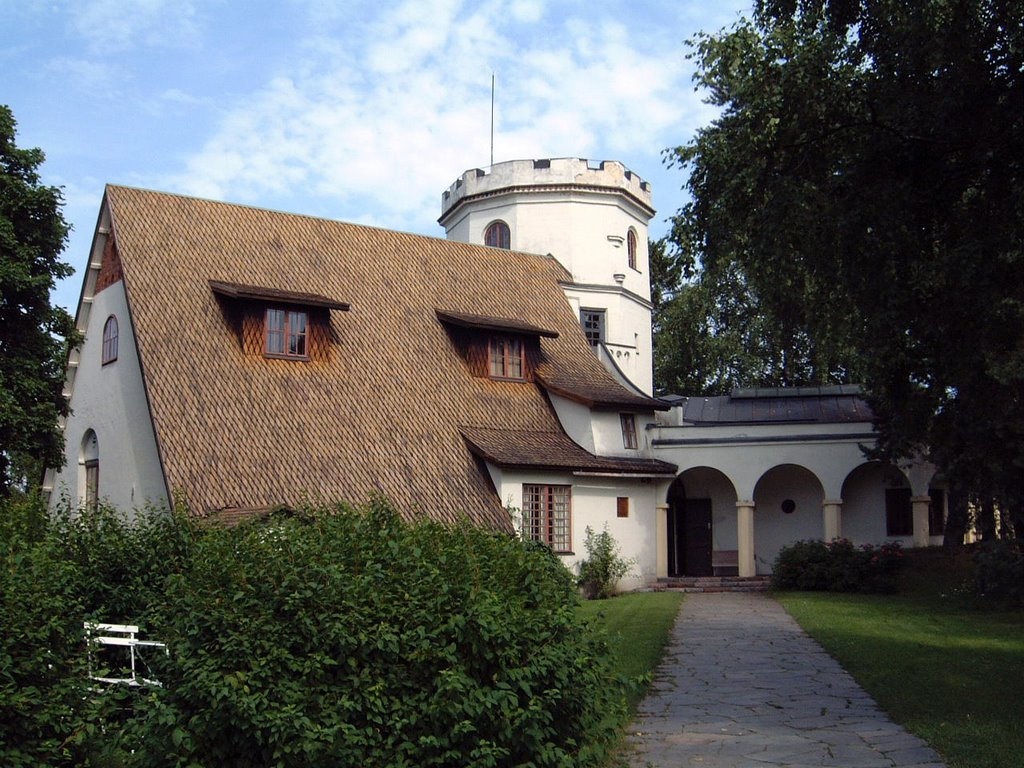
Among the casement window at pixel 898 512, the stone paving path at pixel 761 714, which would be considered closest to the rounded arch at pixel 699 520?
the casement window at pixel 898 512

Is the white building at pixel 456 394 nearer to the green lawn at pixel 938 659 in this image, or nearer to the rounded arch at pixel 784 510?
the rounded arch at pixel 784 510

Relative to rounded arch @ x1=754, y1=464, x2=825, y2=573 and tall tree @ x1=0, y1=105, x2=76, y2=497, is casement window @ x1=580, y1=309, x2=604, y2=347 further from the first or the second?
tall tree @ x1=0, y1=105, x2=76, y2=497

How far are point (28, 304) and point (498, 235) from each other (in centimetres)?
1366

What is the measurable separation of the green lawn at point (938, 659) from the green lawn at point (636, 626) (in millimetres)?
2334

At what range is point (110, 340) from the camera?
80.7 ft

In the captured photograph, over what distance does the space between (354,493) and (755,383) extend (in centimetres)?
2589

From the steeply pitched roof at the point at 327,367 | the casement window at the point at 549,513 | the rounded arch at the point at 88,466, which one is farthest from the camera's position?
the casement window at the point at 549,513

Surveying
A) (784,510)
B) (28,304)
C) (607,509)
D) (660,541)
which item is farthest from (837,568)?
(28,304)

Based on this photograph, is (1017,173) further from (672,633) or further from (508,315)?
(508,315)

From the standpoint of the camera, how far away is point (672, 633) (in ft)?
59.3

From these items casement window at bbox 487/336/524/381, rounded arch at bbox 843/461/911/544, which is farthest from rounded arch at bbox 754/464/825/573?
casement window at bbox 487/336/524/381

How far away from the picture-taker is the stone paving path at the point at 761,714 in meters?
9.29

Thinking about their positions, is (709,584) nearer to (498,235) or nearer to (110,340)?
(498,235)

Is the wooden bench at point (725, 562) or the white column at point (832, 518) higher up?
the white column at point (832, 518)
